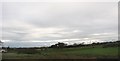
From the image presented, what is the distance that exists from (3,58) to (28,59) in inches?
71.9

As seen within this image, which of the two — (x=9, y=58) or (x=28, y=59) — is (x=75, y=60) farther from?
(x=9, y=58)

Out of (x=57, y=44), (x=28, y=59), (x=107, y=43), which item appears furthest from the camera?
(x=107, y=43)

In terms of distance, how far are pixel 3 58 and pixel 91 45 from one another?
42.4 feet

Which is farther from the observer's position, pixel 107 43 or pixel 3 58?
pixel 107 43

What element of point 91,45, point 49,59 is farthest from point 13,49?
point 91,45

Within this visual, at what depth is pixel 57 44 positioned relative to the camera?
69.5 feet

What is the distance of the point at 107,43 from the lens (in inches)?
926

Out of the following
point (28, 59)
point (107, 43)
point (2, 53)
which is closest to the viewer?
point (28, 59)

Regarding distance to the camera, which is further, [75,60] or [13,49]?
[13,49]

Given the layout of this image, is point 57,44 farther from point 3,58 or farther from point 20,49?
point 3,58

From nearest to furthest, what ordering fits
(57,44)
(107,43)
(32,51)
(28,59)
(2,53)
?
(28,59) → (2,53) → (32,51) → (57,44) → (107,43)

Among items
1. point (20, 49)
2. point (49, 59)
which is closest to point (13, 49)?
point (20, 49)

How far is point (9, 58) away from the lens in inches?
537

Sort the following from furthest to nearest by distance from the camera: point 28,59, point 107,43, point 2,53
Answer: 1. point 107,43
2. point 2,53
3. point 28,59
